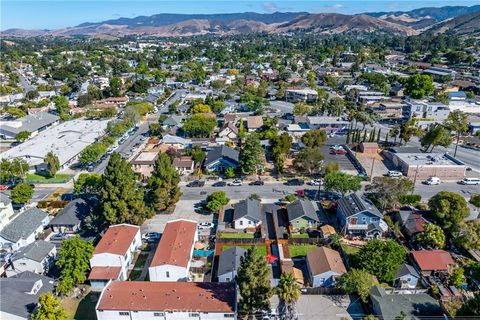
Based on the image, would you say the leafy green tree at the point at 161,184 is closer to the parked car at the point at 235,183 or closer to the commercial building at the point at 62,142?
the parked car at the point at 235,183

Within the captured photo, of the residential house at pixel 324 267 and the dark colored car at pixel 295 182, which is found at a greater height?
the residential house at pixel 324 267

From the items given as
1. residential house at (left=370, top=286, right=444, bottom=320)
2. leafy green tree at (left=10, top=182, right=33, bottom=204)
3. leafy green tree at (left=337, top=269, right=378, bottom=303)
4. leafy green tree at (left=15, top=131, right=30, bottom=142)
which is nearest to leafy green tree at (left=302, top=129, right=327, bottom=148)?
leafy green tree at (left=337, top=269, right=378, bottom=303)

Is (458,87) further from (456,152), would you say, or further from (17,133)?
(17,133)

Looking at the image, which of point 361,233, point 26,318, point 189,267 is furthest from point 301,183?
point 26,318

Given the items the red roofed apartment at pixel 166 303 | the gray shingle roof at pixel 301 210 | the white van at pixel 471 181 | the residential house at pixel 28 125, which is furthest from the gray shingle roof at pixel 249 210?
the residential house at pixel 28 125

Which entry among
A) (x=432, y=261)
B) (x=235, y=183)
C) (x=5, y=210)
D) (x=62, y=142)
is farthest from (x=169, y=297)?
(x=62, y=142)

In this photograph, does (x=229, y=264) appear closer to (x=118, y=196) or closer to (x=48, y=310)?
(x=48, y=310)
